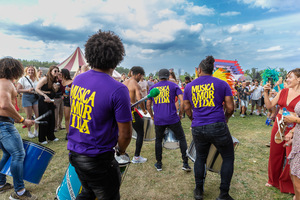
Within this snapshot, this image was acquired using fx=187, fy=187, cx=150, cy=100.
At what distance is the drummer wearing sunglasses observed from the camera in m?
2.62

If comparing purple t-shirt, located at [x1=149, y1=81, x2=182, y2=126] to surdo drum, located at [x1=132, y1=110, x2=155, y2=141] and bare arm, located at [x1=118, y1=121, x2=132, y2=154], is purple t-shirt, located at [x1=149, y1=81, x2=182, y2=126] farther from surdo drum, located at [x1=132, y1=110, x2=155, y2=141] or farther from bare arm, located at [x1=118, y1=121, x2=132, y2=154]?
bare arm, located at [x1=118, y1=121, x2=132, y2=154]

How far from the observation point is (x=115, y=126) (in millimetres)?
1714

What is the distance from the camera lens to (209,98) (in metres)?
2.77

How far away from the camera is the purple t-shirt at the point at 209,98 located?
2.74 m

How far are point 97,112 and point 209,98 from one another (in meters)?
1.78

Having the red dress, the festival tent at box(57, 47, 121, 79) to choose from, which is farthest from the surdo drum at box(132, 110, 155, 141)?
the festival tent at box(57, 47, 121, 79)

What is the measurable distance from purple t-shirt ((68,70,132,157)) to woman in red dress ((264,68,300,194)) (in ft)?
8.51

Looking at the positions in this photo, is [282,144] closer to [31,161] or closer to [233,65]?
[31,161]

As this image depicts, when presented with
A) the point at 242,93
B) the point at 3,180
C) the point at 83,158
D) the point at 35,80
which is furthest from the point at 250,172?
the point at 242,93

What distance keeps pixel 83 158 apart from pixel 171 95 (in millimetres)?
2498

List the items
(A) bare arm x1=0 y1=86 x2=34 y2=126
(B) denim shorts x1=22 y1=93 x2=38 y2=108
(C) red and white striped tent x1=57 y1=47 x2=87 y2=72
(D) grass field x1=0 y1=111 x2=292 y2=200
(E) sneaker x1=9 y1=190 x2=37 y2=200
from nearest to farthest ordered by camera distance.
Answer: (A) bare arm x1=0 y1=86 x2=34 y2=126, (E) sneaker x1=9 y1=190 x2=37 y2=200, (D) grass field x1=0 y1=111 x2=292 y2=200, (B) denim shorts x1=22 y1=93 x2=38 y2=108, (C) red and white striped tent x1=57 y1=47 x2=87 y2=72

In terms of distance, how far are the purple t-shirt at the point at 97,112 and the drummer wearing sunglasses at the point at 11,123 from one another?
5.02ft

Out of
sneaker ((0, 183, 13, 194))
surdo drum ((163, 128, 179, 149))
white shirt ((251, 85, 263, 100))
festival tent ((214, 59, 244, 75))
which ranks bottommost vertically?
sneaker ((0, 183, 13, 194))

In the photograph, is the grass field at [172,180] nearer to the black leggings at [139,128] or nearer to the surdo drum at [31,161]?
the surdo drum at [31,161]
